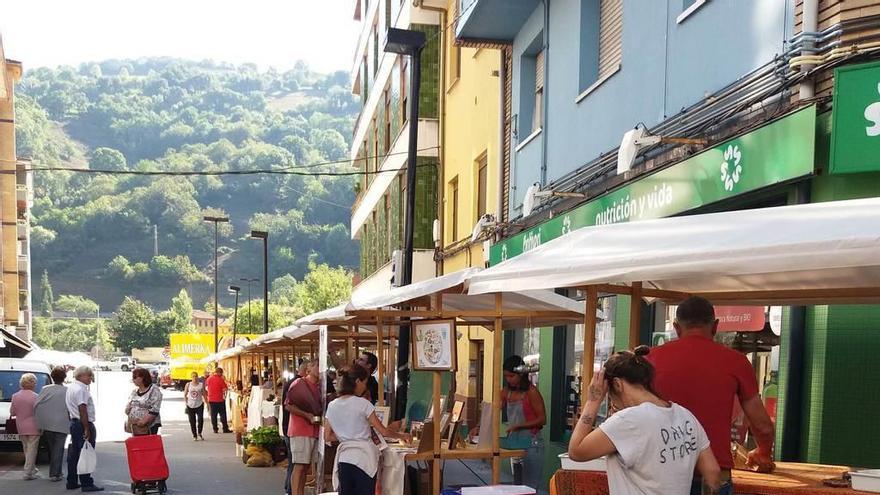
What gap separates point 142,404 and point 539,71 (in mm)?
8102

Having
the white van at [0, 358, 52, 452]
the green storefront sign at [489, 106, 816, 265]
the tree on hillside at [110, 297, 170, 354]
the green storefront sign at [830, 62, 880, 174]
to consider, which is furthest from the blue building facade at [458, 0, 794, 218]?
the tree on hillside at [110, 297, 170, 354]

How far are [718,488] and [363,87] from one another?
35037 mm

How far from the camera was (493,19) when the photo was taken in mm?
16953

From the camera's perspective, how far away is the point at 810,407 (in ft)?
24.8

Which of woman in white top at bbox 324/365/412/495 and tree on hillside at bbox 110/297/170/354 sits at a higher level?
woman in white top at bbox 324/365/412/495

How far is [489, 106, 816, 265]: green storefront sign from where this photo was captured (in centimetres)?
748

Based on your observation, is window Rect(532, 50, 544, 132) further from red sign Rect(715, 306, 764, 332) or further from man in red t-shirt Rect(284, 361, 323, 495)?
red sign Rect(715, 306, 764, 332)

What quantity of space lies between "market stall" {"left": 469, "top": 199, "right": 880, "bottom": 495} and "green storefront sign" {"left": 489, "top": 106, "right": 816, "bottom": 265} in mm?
1146

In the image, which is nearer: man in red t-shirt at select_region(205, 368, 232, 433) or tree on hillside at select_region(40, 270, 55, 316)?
man in red t-shirt at select_region(205, 368, 232, 433)

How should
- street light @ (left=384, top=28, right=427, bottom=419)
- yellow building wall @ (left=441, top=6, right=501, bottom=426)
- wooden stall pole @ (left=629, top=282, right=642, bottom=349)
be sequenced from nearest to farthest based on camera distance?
1. wooden stall pole @ (left=629, top=282, right=642, bottom=349)
2. street light @ (left=384, top=28, right=427, bottom=419)
3. yellow building wall @ (left=441, top=6, right=501, bottom=426)

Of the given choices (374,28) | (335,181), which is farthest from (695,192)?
(335,181)

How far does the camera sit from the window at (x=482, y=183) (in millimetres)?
20328

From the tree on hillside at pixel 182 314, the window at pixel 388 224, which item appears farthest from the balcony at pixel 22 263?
the tree on hillside at pixel 182 314

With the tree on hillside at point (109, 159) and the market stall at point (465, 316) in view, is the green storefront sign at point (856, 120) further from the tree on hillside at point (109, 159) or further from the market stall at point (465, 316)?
the tree on hillside at point (109, 159)
